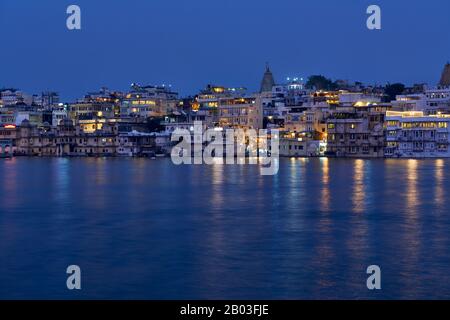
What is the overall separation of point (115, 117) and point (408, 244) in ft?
200

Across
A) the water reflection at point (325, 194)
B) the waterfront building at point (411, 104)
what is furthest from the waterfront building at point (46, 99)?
the water reflection at point (325, 194)

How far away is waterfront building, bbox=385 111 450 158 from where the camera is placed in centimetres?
5819

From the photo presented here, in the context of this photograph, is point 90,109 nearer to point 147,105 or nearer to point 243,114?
point 147,105

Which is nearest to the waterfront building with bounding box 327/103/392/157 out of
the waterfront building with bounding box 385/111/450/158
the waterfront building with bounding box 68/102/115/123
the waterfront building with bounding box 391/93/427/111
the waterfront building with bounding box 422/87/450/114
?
the waterfront building with bounding box 391/93/427/111

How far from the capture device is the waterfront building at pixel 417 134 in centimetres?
5819

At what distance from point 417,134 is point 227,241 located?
44159 mm

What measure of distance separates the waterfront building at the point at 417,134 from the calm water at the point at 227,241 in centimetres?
2789

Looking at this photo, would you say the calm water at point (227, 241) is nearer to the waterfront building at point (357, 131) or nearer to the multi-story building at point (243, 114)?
the waterfront building at point (357, 131)

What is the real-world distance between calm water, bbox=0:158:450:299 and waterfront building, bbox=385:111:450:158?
27.9m

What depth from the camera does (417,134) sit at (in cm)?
5872

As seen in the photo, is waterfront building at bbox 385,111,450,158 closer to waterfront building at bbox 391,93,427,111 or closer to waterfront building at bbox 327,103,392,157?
waterfront building at bbox 327,103,392,157
